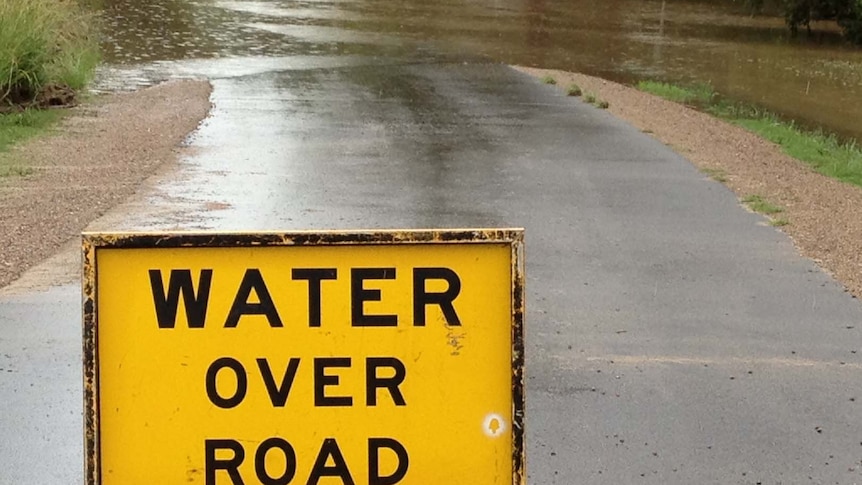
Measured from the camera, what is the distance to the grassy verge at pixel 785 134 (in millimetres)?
16891

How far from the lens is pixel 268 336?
356 cm

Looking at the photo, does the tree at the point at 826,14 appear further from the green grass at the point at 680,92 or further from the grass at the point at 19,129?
the grass at the point at 19,129

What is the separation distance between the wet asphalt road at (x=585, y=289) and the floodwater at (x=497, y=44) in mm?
8499

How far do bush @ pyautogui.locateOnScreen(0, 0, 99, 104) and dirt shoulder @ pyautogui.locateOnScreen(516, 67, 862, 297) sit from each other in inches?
320

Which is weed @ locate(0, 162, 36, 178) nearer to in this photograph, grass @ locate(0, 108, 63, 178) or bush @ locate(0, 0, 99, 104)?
grass @ locate(0, 108, 63, 178)

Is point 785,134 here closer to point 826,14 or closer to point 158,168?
point 158,168

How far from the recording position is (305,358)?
358 cm

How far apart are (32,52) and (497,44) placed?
19674 mm

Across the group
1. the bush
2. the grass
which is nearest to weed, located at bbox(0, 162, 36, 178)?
the grass

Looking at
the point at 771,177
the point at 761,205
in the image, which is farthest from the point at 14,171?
the point at 771,177

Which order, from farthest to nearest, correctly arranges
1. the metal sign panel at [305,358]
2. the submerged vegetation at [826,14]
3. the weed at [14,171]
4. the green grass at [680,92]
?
the submerged vegetation at [826,14] → the green grass at [680,92] → the weed at [14,171] → the metal sign panel at [305,358]

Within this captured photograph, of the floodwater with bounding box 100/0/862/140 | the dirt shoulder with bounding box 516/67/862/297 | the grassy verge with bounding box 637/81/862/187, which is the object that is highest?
the dirt shoulder with bounding box 516/67/862/297

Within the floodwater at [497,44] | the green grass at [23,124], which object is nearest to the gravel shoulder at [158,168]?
Answer: the green grass at [23,124]

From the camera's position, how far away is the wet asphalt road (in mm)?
6176
